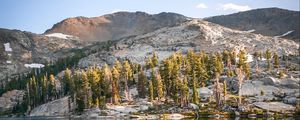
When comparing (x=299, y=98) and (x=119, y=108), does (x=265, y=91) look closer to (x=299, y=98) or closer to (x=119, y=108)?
(x=299, y=98)

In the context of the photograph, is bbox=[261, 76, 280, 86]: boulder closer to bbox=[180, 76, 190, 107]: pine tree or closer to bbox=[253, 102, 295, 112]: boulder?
bbox=[253, 102, 295, 112]: boulder

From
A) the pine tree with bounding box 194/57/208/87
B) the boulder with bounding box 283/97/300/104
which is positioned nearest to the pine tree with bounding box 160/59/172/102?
the pine tree with bounding box 194/57/208/87

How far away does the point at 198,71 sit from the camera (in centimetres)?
14700

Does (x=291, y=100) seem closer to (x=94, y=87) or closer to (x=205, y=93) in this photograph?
(x=205, y=93)

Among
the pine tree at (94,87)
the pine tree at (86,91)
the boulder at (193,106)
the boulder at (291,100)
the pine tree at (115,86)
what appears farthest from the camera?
the pine tree at (94,87)

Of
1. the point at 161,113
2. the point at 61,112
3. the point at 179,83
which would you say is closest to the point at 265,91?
the point at 179,83

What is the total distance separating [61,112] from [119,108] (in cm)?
3733

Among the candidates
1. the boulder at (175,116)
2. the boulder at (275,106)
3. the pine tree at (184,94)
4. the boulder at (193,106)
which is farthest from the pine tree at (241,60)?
the boulder at (175,116)

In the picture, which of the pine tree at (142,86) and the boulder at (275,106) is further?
the pine tree at (142,86)

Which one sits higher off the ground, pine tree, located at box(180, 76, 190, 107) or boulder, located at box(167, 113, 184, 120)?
pine tree, located at box(180, 76, 190, 107)

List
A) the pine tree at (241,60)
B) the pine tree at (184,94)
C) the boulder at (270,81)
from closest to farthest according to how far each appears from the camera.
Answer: the pine tree at (184,94)
the pine tree at (241,60)
the boulder at (270,81)

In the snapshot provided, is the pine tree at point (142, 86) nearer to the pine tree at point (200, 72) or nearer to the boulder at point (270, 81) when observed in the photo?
the pine tree at point (200, 72)

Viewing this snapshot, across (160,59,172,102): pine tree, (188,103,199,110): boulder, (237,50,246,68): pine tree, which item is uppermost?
(237,50,246,68): pine tree

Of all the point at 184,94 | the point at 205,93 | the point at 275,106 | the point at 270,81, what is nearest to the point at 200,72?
the point at 205,93
